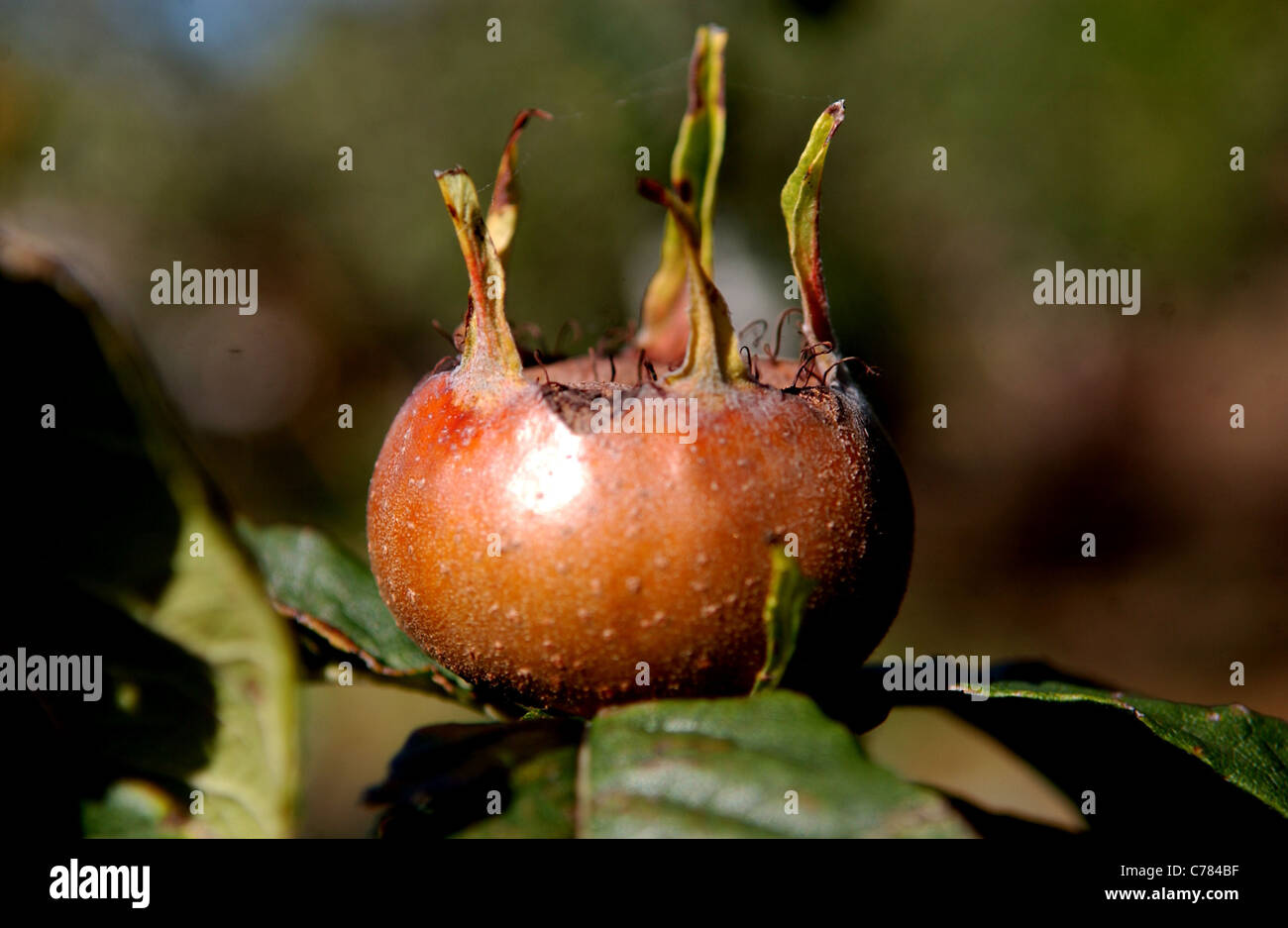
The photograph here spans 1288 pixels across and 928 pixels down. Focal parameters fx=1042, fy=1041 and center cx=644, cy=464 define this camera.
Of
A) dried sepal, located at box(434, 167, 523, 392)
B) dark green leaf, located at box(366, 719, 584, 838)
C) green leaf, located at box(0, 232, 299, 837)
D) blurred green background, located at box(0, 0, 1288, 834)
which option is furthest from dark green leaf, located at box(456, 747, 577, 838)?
blurred green background, located at box(0, 0, 1288, 834)

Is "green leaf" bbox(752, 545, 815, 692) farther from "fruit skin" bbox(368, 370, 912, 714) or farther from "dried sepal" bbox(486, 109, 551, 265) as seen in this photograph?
"dried sepal" bbox(486, 109, 551, 265)

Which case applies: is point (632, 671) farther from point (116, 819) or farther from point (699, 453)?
point (116, 819)

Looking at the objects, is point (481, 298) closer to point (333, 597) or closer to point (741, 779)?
point (741, 779)

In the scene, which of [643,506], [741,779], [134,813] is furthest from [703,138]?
[134,813]

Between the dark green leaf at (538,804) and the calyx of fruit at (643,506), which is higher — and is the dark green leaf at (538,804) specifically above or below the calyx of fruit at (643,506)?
below

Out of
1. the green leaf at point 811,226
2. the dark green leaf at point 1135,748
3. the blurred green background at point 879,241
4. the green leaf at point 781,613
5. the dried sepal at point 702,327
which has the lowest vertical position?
the dark green leaf at point 1135,748

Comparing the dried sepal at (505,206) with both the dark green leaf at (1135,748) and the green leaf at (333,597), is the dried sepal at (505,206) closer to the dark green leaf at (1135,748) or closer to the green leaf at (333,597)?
the green leaf at (333,597)

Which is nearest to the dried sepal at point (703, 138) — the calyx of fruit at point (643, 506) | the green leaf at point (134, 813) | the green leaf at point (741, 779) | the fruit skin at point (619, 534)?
the calyx of fruit at point (643, 506)
